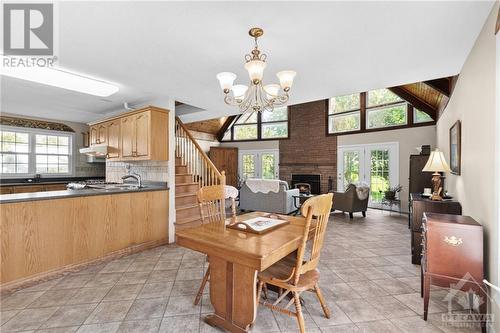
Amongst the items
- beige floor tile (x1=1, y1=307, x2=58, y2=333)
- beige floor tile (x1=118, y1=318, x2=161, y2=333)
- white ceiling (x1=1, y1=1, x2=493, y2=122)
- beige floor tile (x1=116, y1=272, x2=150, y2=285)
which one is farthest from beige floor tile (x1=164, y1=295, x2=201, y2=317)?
white ceiling (x1=1, y1=1, x2=493, y2=122)

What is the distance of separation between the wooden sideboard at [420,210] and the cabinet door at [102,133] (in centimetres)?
529

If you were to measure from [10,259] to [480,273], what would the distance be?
14.0ft

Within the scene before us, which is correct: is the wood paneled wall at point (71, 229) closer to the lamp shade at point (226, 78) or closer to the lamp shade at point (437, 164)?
the lamp shade at point (226, 78)

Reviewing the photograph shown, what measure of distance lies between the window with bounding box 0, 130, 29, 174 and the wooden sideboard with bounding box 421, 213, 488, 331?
7.34m

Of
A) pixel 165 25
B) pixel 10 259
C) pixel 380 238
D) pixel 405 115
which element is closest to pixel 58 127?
pixel 10 259

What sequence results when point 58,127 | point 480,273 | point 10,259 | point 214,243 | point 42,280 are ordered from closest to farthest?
point 214,243 → point 480,273 → point 10,259 → point 42,280 → point 58,127

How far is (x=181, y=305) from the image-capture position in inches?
82.7

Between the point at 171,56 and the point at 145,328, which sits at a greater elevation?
the point at 171,56

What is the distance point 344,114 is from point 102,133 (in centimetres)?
699

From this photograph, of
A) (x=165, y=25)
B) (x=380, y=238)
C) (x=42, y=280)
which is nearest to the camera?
(x=165, y=25)

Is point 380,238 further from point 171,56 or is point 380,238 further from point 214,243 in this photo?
point 171,56

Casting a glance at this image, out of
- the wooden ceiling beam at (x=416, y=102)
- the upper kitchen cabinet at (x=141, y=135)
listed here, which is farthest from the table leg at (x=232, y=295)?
the wooden ceiling beam at (x=416, y=102)

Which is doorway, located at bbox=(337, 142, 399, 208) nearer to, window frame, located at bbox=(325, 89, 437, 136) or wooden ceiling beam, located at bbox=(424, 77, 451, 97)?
window frame, located at bbox=(325, 89, 437, 136)

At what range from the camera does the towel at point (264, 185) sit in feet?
19.0
